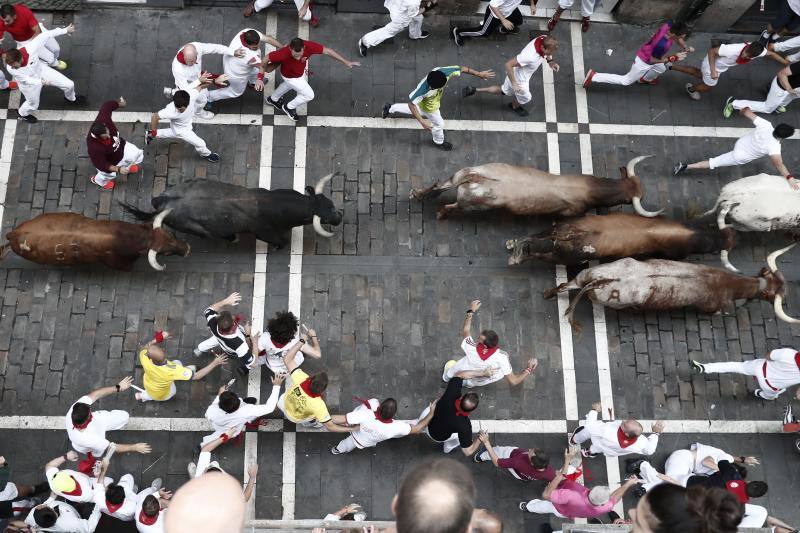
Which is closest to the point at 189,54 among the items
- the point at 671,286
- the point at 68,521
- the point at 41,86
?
the point at 41,86

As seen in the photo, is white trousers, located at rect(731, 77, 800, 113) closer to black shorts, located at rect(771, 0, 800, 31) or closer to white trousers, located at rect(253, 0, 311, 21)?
black shorts, located at rect(771, 0, 800, 31)

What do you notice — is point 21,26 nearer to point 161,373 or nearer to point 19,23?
point 19,23

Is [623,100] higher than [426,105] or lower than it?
higher

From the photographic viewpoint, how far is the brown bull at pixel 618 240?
11.1 metres

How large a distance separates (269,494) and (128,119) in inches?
288

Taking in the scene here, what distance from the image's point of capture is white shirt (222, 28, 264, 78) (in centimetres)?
1132

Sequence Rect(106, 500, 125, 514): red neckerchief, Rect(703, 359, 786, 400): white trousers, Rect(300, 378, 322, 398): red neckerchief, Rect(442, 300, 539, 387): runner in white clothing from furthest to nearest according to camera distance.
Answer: Rect(703, 359, 786, 400): white trousers → Rect(442, 300, 539, 387): runner in white clothing → Rect(300, 378, 322, 398): red neckerchief → Rect(106, 500, 125, 514): red neckerchief

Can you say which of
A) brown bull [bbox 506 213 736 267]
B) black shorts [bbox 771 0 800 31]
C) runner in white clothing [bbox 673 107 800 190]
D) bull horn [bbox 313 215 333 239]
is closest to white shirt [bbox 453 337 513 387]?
brown bull [bbox 506 213 736 267]

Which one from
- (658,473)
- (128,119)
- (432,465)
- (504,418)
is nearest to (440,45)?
(128,119)

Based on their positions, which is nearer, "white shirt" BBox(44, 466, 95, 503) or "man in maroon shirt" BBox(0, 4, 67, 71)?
"white shirt" BBox(44, 466, 95, 503)

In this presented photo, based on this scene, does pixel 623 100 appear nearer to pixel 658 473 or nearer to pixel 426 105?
pixel 426 105

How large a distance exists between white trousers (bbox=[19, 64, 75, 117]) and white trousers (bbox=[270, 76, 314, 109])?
3.63 m

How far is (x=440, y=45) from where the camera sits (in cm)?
1334

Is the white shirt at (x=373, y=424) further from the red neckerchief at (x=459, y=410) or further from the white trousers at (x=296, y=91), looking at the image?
the white trousers at (x=296, y=91)
